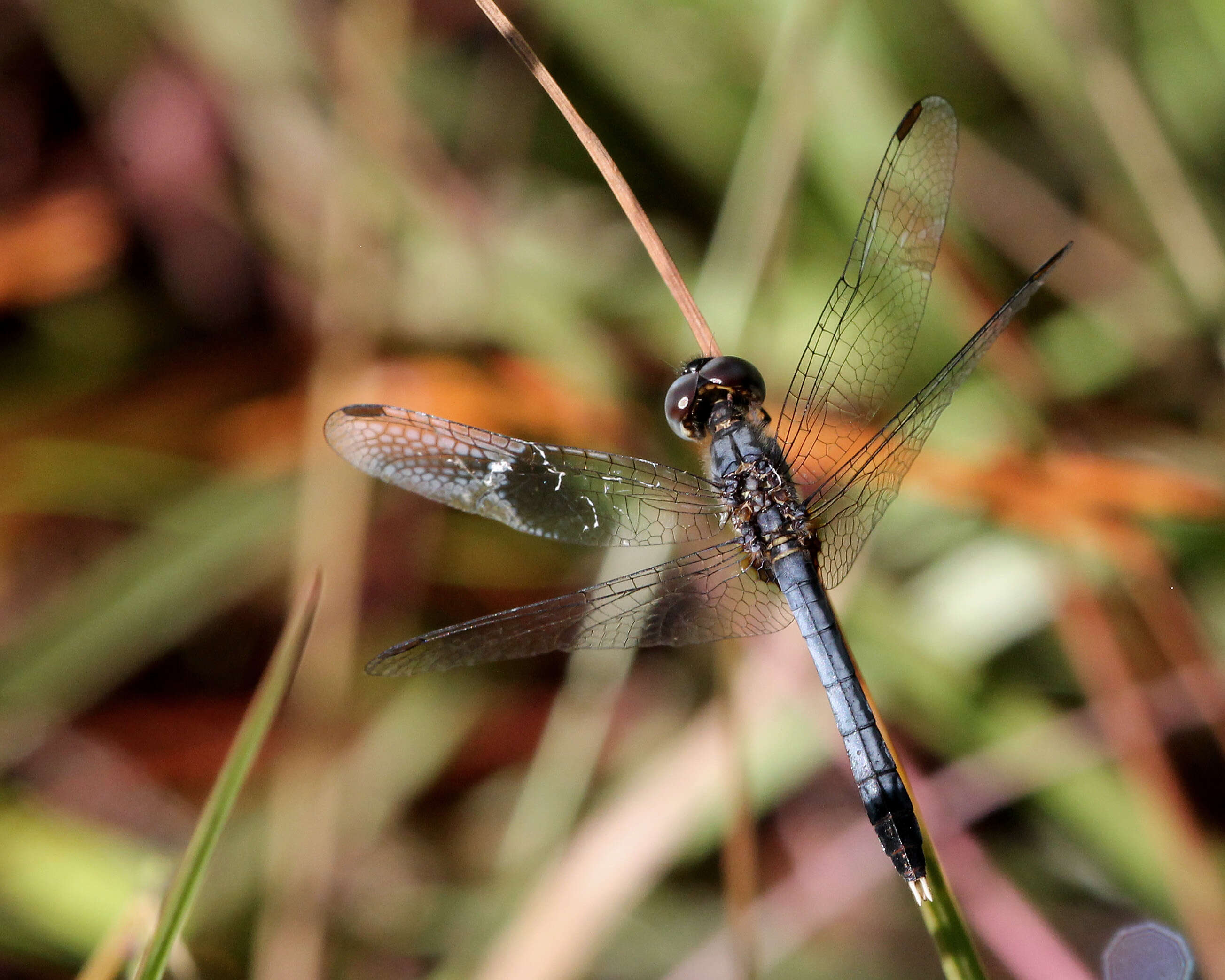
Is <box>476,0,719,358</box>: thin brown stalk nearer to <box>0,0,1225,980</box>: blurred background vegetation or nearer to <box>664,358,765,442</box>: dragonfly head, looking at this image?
<box>664,358,765,442</box>: dragonfly head

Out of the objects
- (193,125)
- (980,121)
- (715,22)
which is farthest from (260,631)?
(980,121)

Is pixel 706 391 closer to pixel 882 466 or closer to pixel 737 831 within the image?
pixel 882 466

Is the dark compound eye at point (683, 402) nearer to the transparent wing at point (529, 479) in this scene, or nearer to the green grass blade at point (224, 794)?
the transparent wing at point (529, 479)

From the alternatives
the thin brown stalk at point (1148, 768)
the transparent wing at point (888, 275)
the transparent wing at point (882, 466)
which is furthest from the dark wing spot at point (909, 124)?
the thin brown stalk at point (1148, 768)

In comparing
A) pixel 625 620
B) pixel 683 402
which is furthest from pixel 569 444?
pixel 625 620

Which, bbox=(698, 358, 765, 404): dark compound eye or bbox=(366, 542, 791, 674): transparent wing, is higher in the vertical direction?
bbox=(698, 358, 765, 404): dark compound eye

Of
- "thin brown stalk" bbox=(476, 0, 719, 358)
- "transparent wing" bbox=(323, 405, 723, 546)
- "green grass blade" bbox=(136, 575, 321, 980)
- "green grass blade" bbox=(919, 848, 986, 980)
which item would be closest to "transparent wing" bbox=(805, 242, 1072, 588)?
"transparent wing" bbox=(323, 405, 723, 546)
